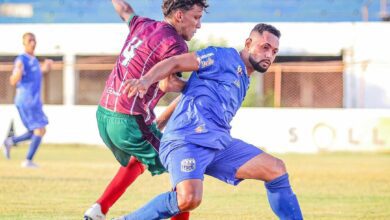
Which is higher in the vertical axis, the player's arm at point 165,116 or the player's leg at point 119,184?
the player's arm at point 165,116

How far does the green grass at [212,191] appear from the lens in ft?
33.7

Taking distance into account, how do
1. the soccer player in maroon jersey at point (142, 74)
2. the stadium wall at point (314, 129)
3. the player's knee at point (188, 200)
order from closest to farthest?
the player's knee at point (188, 200) < the soccer player in maroon jersey at point (142, 74) < the stadium wall at point (314, 129)

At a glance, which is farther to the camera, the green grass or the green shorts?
the green grass

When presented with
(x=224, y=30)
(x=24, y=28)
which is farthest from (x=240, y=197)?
(x=24, y=28)

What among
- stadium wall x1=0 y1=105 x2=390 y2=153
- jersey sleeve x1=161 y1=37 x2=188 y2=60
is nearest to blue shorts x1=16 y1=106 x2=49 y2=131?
stadium wall x1=0 y1=105 x2=390 y2=153

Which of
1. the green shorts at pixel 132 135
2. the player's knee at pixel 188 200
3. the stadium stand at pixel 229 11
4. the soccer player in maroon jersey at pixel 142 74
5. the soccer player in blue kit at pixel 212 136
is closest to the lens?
the player's knee at pixel 188 200

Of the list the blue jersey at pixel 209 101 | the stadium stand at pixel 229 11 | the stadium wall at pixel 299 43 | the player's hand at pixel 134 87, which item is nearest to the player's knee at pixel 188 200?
the blue jersey at pixel 209 101

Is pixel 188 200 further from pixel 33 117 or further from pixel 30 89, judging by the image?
pixel 30 89

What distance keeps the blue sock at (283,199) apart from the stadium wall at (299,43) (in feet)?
63.9

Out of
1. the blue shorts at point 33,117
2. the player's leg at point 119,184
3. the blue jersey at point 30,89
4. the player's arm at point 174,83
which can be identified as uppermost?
the blue jersey at point 30,89

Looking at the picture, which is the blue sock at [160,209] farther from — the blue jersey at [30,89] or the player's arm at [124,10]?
the blue jersey at [30,89]

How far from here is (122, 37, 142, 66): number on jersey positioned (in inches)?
310

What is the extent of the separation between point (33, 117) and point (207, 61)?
11.0 metres

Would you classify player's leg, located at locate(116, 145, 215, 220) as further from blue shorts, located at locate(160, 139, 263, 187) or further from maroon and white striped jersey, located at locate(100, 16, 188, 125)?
maroon and white striped jersey, located at locate(100, 16, 188, 125)
